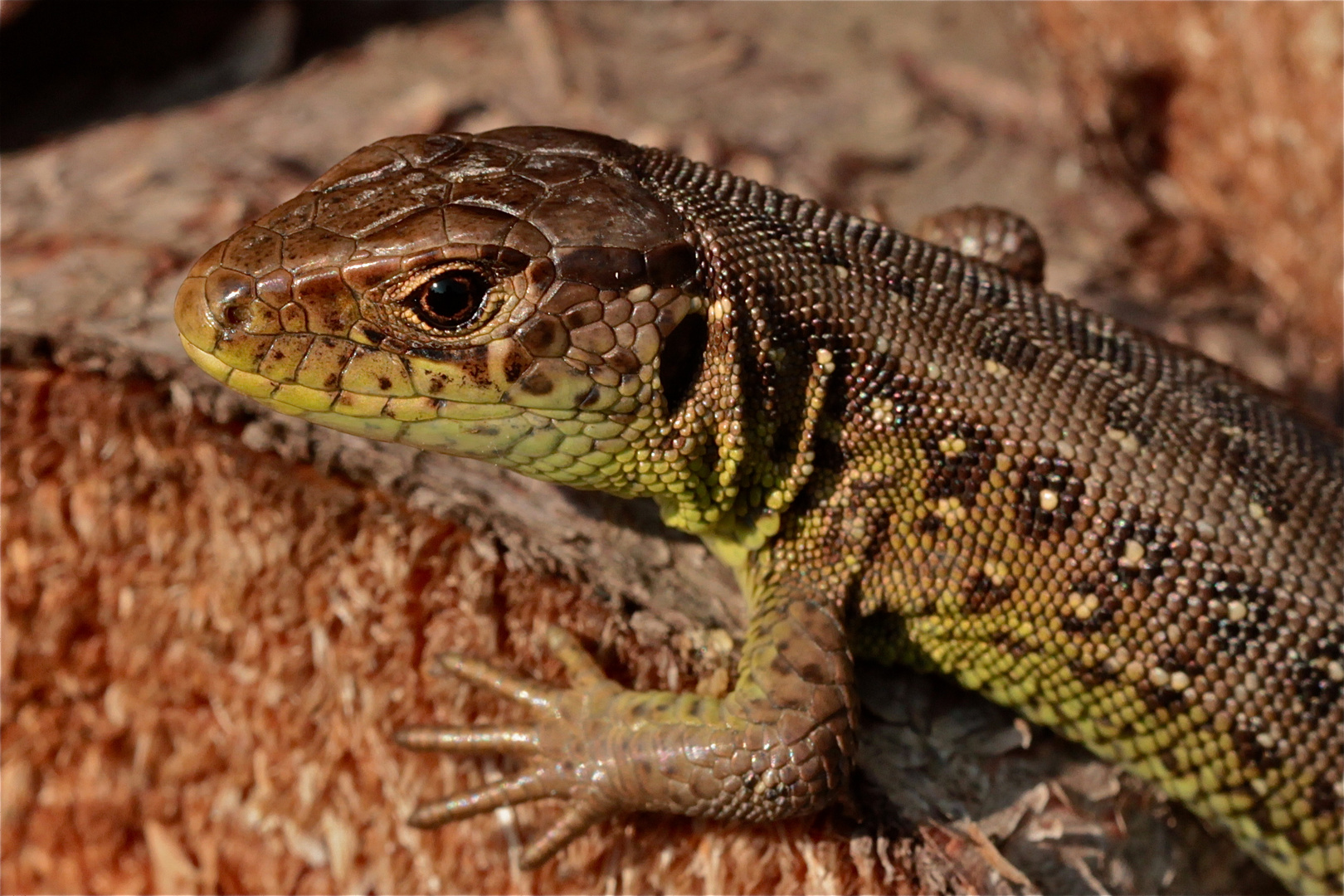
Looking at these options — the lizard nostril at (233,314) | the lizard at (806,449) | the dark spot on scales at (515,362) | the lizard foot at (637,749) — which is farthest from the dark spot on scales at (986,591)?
the lizard nostril at (233,314)

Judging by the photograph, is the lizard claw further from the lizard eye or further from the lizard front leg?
the lizard eye

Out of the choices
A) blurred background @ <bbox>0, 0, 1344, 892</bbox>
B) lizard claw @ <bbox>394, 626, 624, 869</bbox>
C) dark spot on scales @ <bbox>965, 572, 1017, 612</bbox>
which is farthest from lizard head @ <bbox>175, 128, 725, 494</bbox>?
dark spot on scales @ <bbox>965, 572, 1017, 612</bbox>

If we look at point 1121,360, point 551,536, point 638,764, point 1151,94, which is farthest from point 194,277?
point 1151,94

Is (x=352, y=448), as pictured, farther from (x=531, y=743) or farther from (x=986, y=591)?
(x=986, y=591)

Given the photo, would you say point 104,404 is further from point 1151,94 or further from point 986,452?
point 1151,94

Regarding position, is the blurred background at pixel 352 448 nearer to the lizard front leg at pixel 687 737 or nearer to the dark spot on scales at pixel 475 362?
the lizard front leg at pixel 687 737

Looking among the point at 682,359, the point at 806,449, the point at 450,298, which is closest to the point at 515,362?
the point at 450,298
